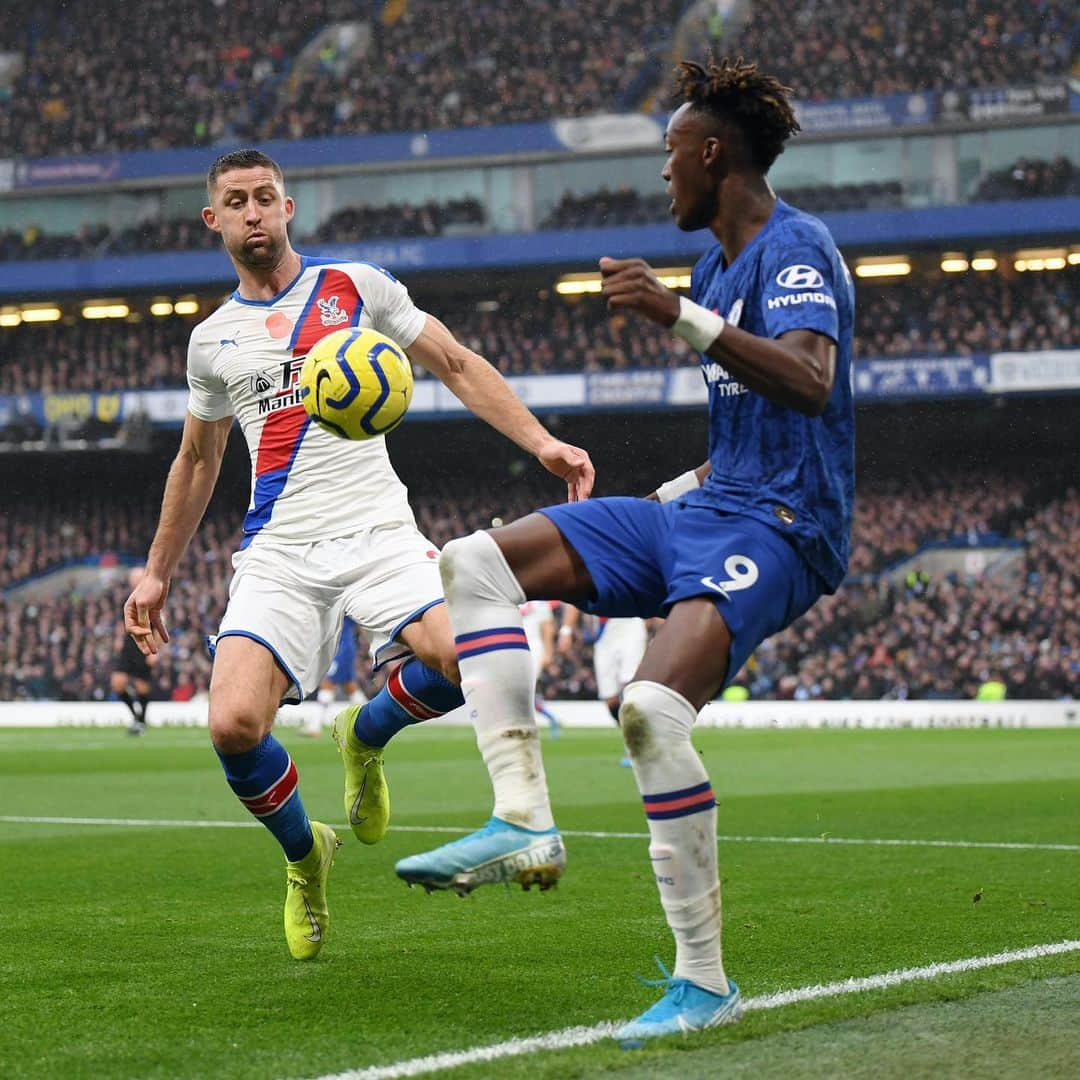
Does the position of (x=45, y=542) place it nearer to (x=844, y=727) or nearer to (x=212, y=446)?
(x=844, y=727)

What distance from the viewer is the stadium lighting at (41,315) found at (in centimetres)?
4141

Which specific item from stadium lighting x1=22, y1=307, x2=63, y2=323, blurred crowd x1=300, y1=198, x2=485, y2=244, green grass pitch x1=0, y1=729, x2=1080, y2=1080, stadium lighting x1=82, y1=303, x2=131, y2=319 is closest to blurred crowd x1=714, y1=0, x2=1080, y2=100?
blurred crowd x1=300, y1=198, x2=485, y2=244

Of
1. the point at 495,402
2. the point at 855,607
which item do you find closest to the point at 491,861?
the point at 495,402

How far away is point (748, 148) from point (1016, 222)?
107ft

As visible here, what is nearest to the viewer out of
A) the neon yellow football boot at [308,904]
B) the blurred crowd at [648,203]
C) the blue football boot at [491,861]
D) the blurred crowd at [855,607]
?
the blue football boot at [491,861]

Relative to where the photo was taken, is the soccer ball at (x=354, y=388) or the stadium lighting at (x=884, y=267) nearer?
the soccer ball at (x=354, y=388)

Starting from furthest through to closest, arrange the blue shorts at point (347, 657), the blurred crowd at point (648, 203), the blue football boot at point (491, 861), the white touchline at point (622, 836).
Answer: the blurred crowd at point (648, 203) → the blue shorts at point (347, 657) → the white touchline at point (622, 836) → the blue football boot at point (491, 861)

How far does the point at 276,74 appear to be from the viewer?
141ft

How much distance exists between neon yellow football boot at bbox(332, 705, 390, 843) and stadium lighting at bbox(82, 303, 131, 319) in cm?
3738

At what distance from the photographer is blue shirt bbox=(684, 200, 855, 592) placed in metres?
3.89

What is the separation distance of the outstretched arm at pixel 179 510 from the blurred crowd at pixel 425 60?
32.9 metres

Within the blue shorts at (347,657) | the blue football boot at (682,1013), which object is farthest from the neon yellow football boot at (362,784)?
the blue shorts at (347,657)

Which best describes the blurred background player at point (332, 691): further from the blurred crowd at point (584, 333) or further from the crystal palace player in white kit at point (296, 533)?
the crystal palace player in white kit at point (296, 533)

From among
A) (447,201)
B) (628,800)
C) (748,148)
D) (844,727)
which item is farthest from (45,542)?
(748,148)
